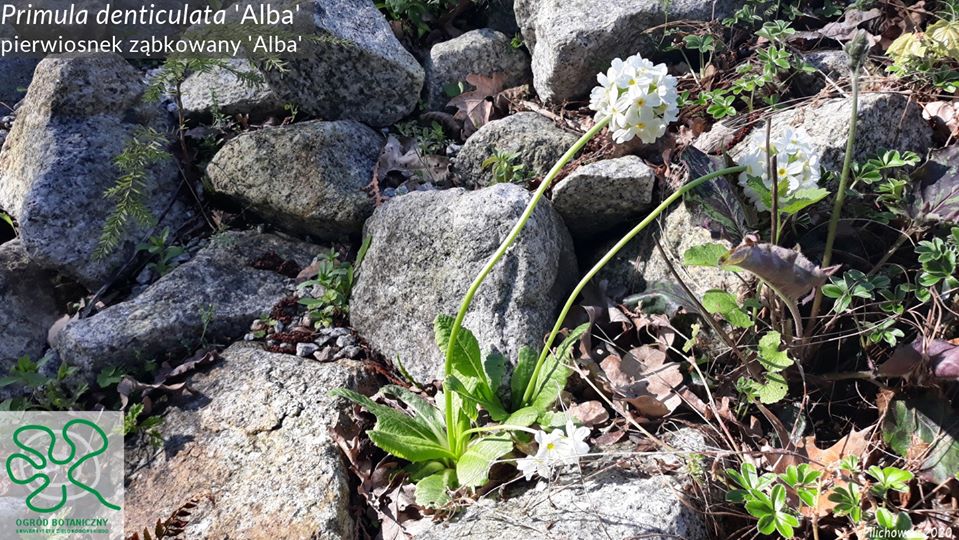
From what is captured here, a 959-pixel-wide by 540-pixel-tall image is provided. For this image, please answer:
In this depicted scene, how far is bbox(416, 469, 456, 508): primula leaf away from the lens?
8.18 ft

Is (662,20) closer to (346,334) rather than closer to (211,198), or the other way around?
(346,334)

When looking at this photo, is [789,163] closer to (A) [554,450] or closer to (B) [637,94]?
(B) [637,94]

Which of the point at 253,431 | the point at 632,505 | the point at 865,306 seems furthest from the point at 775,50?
the point at 253,431

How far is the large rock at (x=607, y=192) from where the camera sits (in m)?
3.07

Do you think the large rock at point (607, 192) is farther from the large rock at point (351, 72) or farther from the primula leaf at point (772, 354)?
the large rock at point (351, 72)

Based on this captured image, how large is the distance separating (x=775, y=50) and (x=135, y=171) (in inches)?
116

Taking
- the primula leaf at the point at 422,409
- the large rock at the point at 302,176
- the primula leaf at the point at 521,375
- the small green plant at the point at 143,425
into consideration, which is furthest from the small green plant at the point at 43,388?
the primula leaf at the point at 521,375

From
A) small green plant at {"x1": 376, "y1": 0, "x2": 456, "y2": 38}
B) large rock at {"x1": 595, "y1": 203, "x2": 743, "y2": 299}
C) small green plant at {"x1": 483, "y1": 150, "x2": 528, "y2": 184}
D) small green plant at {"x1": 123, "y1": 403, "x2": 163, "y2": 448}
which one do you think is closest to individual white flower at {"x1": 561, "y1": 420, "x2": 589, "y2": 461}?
large rock at {"x1": 595, "y1": 203, "x2": 743, "y2": 299}

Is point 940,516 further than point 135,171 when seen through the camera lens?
No

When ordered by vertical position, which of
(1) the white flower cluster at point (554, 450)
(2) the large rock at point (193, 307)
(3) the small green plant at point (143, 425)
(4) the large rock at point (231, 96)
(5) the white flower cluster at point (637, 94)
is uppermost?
(4) the large rock at point (231, 96)

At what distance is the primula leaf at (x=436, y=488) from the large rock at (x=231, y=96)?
2.33 metres

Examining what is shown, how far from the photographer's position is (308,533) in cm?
247

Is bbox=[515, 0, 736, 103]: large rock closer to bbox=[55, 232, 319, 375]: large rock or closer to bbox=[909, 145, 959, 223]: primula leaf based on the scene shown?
bbox=[909, 145, 959, 223]: primula leaf

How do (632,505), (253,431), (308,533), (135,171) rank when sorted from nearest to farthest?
(632,505) < (308,533) < (253,431) < (135,171)
